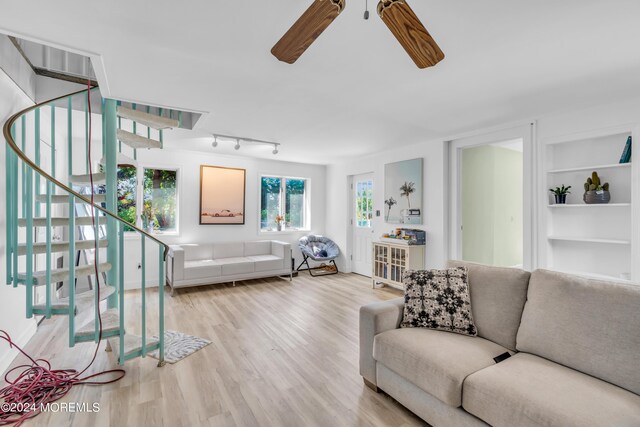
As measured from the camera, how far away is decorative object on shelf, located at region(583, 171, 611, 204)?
2.99m

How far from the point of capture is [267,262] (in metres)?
5.38

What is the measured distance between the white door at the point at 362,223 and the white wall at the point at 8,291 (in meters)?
4.79

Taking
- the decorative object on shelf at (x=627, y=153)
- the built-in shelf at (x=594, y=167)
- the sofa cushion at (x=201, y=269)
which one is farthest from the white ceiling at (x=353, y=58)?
the sofa cushion at (x=201, y=269)

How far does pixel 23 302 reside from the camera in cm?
280

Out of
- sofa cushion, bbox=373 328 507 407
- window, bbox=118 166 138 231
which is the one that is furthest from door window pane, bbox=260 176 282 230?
sofa cushion, bbox=373 328 507 407

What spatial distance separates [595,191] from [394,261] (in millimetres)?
2535

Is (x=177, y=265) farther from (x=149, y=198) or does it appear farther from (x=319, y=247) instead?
(x=319, y=247)

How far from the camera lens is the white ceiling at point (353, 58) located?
1.62 metres

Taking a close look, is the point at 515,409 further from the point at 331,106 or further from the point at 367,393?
the point at 331,106

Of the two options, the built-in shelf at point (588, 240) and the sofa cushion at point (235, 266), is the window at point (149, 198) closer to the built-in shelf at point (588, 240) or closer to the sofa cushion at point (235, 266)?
the sofa cushion at point (235, 266)

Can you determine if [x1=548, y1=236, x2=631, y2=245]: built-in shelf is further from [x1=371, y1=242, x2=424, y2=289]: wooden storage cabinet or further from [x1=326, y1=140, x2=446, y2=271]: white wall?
[x1=371, y1=242, x2=424, y2=289]: wooden storage cabinet

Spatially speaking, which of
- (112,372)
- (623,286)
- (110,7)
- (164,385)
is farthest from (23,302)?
(623,286)

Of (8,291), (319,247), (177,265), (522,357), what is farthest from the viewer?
(319,247)

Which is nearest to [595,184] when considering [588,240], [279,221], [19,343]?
[588,240]
